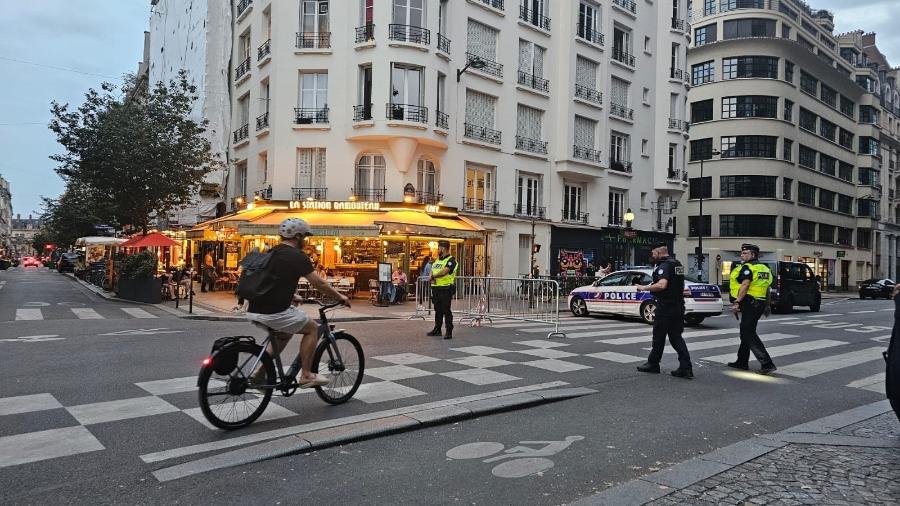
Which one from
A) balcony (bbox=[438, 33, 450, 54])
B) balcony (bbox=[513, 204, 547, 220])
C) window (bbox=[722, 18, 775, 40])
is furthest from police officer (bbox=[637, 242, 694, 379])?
window (bbox=[722, 18, 775, 40])

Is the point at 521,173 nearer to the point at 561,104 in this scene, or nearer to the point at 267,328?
the point at 561,104

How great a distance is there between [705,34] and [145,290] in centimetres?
4798

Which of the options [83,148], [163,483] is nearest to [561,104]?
[83,148]

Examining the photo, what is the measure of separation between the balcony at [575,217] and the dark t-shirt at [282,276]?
85.8 feet

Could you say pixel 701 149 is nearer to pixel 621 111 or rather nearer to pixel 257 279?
pixel 621 111

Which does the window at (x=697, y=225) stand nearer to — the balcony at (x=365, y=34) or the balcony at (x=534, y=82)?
the balcony at (x=534, y=82)

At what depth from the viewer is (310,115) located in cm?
2455

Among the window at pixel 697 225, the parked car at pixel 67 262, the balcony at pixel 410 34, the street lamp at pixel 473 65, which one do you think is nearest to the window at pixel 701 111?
the window at pixel 697 225

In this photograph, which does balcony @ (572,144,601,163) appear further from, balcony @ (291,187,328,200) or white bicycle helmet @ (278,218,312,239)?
white bicycle helmet @ (278,218,312,239)

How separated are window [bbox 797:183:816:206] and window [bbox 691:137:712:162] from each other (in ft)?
27.6

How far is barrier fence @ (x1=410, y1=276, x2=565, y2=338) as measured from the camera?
13.9 m

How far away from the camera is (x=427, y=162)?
25250mm

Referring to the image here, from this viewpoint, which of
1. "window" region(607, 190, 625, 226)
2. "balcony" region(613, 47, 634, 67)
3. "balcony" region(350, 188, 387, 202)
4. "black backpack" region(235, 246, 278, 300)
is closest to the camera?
"black backpack" region(235, 246, 278, 300)

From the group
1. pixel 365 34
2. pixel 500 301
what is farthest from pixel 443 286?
pixel 365 34
